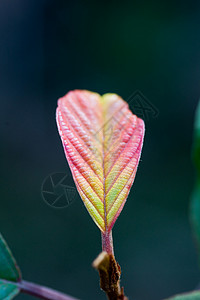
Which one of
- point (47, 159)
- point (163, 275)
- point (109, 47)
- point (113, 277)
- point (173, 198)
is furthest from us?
point (109, 47)

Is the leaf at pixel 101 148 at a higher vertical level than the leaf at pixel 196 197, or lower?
lower

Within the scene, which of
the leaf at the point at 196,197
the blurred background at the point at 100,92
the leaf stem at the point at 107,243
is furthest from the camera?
the blurred background at the point at 100,92

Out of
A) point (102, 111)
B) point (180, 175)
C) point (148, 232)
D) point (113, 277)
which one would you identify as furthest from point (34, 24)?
point (113, 277)

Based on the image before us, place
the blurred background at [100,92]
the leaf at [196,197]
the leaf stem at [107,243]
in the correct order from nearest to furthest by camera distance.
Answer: the leaf at [196,197] < the leaf stem at [107,243] < the blurred background at [100,92]

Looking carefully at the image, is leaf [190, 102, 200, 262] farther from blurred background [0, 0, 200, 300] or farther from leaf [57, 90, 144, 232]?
blurred background [0, 0, 200, 300]

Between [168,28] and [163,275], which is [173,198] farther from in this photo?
[168,28]

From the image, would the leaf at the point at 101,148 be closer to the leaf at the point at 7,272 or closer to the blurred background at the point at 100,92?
the leaf at the point at 7,272

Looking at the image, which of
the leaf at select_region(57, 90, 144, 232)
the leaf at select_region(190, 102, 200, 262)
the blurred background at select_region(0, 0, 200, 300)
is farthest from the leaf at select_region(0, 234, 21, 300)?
the blurred background at select_region(0, 0, 200, 300)

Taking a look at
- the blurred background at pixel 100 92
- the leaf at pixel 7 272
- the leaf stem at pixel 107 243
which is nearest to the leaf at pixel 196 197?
the leaf stem at pixel 107 243

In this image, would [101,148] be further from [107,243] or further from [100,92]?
[100,92]
